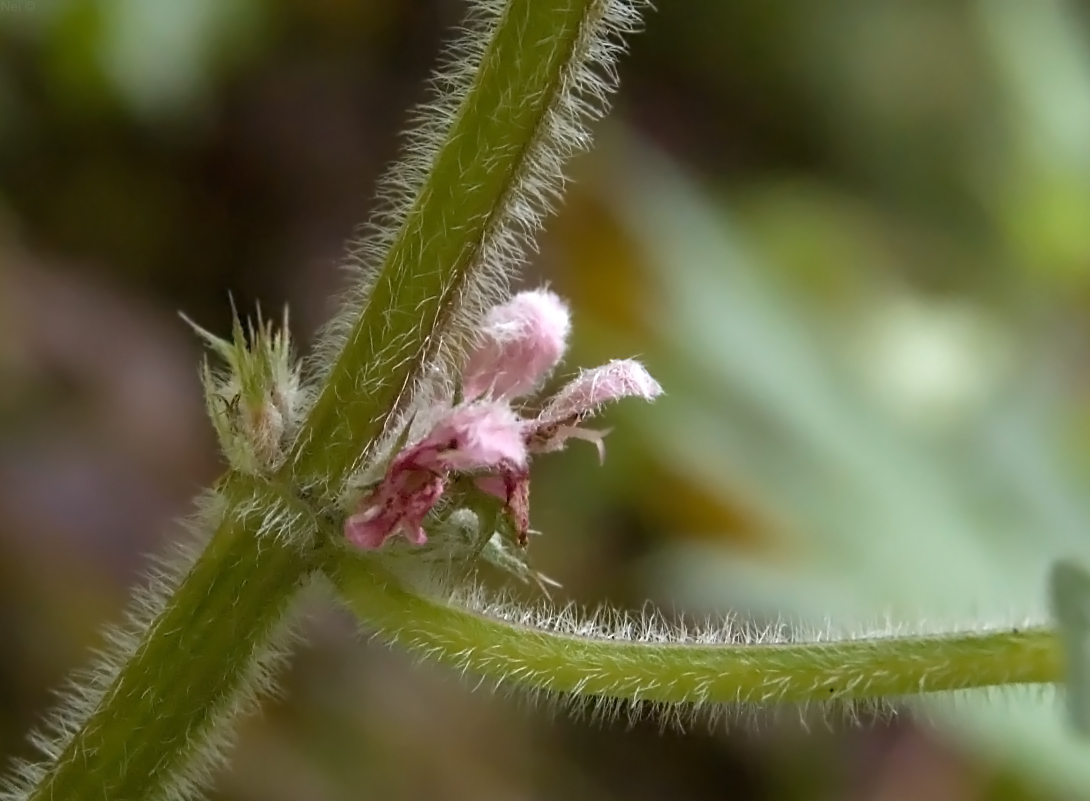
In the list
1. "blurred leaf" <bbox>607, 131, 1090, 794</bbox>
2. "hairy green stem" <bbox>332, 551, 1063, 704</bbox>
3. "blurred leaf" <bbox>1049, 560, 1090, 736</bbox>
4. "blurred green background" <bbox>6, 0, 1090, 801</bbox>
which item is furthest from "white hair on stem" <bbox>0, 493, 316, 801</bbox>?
"blurred leaf" <bbox>607, 131, 1090, 794</bbox>

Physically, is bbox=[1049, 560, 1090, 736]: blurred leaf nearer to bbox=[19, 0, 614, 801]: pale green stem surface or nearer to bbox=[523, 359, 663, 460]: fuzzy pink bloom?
bbox=[523, 359, 663, 460]: fuzzy pink bloom

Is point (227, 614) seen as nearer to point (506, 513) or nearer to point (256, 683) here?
point (256, 683)

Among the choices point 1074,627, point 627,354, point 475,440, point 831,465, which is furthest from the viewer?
point 627,354

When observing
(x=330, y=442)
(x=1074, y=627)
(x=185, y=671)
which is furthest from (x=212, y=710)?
(x=1074, y=627)

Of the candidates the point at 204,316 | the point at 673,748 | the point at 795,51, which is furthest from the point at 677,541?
the point at 795,51

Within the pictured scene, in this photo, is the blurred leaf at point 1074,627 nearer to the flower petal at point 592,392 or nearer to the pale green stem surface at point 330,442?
the flower petal at point 592,392

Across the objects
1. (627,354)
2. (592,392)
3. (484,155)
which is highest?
(484,155)

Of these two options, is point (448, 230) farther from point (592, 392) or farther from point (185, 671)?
point (185, 671)
